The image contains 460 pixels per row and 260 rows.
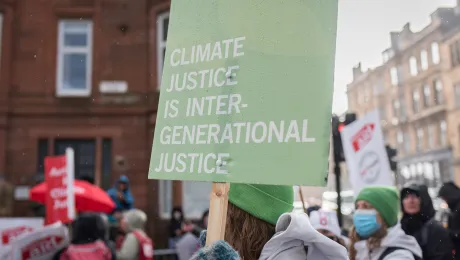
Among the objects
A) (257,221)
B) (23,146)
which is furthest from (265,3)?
(23,146)

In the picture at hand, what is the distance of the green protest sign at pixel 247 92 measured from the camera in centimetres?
155

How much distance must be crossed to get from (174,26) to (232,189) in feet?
2.27

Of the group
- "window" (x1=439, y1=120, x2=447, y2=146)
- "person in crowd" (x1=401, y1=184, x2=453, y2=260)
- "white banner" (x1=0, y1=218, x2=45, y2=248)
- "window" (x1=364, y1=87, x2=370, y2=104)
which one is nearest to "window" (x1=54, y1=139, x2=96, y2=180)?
"white banner" (x1=0, y1=218, x2=45, y2=248)

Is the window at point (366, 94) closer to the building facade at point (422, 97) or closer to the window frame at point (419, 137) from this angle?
the building facade at point (422, 97)

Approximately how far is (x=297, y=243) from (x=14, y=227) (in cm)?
588

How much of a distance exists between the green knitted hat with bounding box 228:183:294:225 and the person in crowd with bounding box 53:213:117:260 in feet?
8.71

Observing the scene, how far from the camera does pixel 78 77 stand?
13438mm

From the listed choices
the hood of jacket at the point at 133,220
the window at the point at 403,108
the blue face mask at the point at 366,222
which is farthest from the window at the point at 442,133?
the blue face mask at the point at 366,222

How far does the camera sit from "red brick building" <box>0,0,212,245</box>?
12.7 metres

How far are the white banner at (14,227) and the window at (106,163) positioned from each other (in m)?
5.66

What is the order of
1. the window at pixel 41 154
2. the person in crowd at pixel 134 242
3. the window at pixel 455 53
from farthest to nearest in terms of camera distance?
the window at pixel 455 53 < the window at pixel 41 154 < the person in crowd at pixel 134 242

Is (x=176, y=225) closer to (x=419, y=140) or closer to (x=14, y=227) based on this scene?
(x=14, y=227)

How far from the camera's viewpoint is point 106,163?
13.0 m

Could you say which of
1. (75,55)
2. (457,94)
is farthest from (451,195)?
(457,94)
